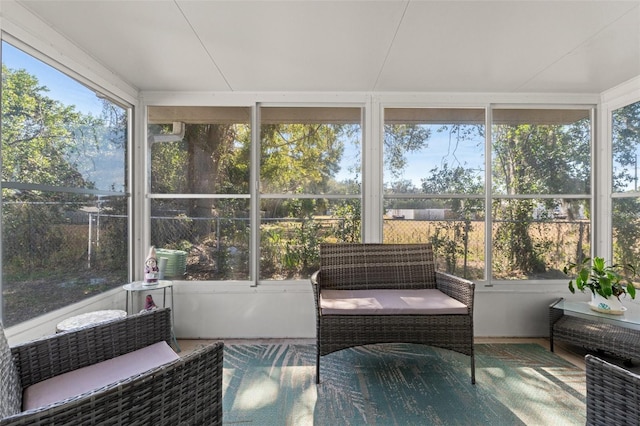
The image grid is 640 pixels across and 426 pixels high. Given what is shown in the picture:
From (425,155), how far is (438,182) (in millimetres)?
307

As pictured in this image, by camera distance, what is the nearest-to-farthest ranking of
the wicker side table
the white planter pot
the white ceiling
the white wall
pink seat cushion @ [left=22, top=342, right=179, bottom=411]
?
pink seat cushion @ [left=22, top=342, right=179, bottom=411], the white ceiling, the wicker side table, the white planter pot, the white wall

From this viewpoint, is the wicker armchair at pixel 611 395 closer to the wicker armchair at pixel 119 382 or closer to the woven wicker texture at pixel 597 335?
the wicker armchair at pixel 119 382

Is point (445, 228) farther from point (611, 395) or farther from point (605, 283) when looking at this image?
point (611, 395)

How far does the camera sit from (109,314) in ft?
7.08

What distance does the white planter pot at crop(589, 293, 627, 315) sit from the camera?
2.45m

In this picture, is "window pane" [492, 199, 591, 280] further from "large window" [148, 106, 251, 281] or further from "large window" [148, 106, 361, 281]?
"large window" [148, 106, 251, 281]

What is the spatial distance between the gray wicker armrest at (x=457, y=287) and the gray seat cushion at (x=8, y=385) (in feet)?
7.72

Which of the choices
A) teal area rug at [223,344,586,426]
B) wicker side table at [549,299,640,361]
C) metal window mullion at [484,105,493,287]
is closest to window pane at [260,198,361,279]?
teal area rug at [223,344,586,426]

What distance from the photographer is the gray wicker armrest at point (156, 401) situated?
2.42 feet

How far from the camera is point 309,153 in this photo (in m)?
3.12

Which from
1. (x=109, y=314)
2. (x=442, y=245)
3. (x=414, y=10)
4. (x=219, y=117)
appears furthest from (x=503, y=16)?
(x=109, y=314)

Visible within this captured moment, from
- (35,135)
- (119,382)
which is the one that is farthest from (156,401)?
(35,135)

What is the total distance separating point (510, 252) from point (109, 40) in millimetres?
3947

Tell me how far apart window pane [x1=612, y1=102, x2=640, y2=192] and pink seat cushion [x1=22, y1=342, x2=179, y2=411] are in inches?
160
